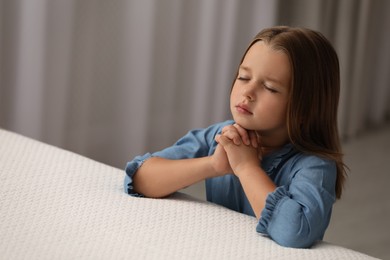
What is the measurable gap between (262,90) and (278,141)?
0.14m

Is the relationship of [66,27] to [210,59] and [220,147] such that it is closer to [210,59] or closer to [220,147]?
[210,59]

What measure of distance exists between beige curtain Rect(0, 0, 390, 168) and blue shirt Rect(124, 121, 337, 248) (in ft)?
4.66

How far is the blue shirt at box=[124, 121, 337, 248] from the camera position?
135 centimetres

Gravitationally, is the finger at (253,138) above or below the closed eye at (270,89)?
below

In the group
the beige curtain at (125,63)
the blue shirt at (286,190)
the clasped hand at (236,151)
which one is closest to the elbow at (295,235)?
the blue shirt at (286,190)

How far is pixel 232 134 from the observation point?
1490 millimetres

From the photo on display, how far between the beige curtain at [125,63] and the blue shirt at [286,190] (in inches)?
56.0

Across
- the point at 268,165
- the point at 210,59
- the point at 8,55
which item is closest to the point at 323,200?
the point at 268,165

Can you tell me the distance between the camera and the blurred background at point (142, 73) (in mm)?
2963

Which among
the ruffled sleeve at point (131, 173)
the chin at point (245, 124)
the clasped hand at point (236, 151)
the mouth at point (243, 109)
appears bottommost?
the ruffled sleeve at point (131, 173)

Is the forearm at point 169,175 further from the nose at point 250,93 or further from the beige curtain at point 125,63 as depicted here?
the beige curtain at point 125,63

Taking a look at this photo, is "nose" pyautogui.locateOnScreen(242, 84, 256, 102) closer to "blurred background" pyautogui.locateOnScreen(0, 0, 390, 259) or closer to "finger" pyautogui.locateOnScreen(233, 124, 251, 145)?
"finger" pyautogui.locateOnScreen(233, 124, 251, 145)

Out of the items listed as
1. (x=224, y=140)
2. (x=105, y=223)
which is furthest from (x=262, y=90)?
(x=105, y=223)

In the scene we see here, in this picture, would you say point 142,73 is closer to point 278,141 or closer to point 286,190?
point 278,141
